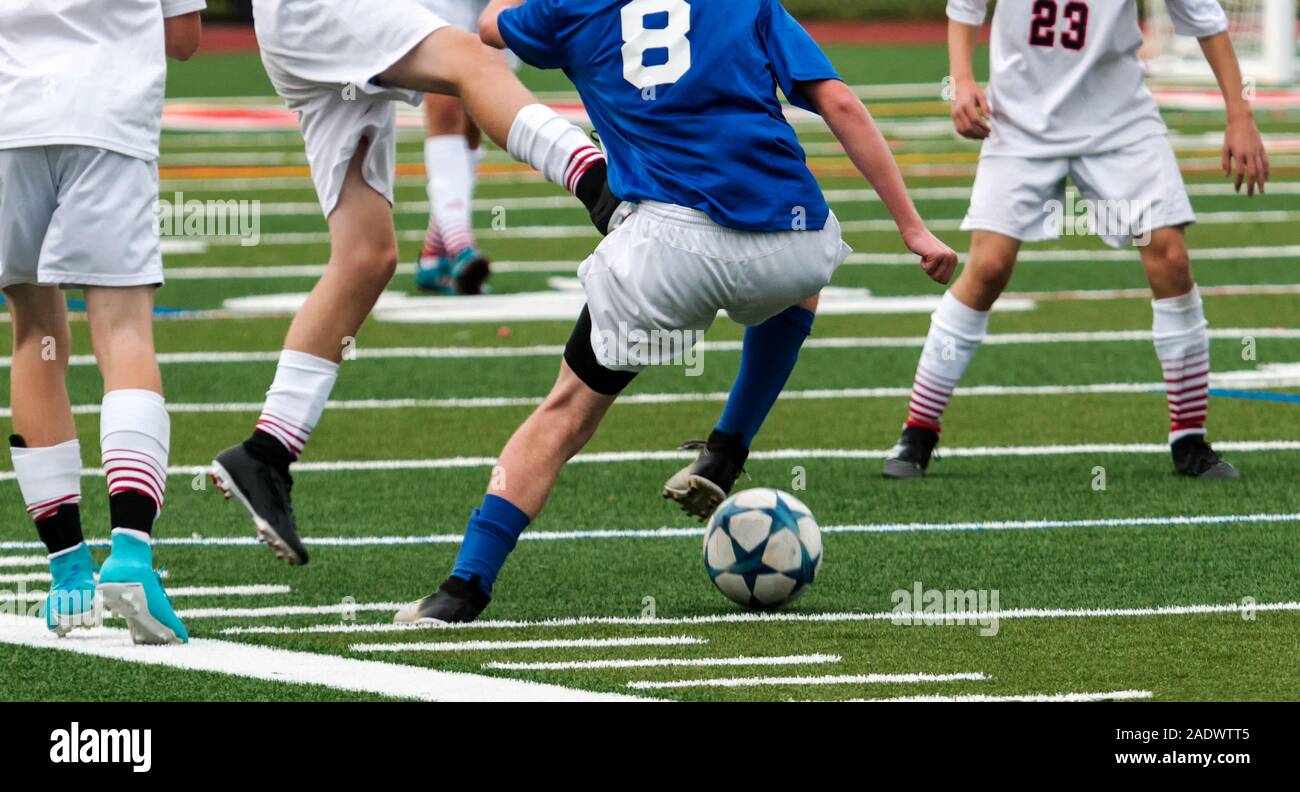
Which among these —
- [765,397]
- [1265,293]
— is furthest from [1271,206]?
[765,397]

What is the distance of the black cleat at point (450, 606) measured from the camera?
6211mm

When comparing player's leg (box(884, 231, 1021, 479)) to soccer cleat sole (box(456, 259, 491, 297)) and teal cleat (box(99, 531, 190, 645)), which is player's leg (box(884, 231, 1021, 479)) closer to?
teal cleat (box(99, 531, 190, 645))

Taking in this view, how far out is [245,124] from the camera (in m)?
26.5

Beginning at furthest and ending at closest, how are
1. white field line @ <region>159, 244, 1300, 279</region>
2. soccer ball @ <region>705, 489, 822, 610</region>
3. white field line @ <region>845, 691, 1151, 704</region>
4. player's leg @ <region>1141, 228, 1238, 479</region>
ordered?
white field line @ <region>159, 244, 1300, 279</region> < player's leg @ <region>1141, 228, 1238, 479</region> < soccer ball @ <region>705, 489, 822, 610</region> < white field line @ <region>845, 691, 1151, 704</region>

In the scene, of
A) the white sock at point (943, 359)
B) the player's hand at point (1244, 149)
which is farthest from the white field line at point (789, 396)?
the player's hand at point (1244, 149)

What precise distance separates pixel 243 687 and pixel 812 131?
1951 centimetres

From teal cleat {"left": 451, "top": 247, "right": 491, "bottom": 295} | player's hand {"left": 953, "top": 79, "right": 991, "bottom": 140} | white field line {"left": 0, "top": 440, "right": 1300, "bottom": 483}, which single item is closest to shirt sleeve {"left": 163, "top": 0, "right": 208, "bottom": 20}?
white field line {"left": 0, "top": 440, "right": 1300, "bottom": 483}

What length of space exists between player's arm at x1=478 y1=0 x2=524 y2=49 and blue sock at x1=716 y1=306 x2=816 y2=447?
1.10 meters

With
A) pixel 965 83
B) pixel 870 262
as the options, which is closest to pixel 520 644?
pixel 965 83

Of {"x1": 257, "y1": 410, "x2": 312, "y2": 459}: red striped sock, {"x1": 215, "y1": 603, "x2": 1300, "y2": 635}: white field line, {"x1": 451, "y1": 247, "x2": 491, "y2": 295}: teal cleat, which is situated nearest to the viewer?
{"x1": 215, "y1": 603, "x2": 1300, "y2": 635}: white field line

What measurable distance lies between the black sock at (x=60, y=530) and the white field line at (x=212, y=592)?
1.14 feet

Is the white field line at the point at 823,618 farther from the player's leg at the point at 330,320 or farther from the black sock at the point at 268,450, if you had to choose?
the player's leg at the point at 330,320

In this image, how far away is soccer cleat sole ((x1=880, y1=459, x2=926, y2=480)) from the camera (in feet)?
28.0

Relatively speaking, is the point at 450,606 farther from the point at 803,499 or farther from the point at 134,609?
the point at 803,499
